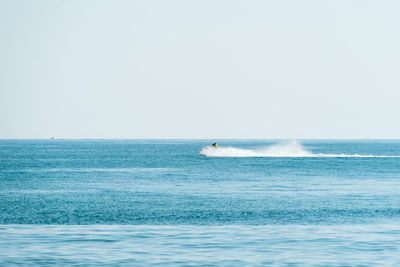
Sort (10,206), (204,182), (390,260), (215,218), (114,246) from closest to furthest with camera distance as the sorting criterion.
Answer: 1. (390,260)
2. (114,246)
3. (215,218)
4. (10,206)
5. (204,182)

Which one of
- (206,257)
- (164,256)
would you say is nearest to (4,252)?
(164,256)

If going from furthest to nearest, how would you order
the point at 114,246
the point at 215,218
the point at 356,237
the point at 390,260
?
1. the point at 215,218
2. the point at 356,237
3. the point at 114,246
4. the point at 390,260

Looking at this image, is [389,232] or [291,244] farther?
[389,232]

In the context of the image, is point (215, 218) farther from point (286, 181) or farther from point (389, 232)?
point (286, 181)

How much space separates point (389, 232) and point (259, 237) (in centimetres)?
674

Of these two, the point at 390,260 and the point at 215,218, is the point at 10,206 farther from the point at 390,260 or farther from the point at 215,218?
the point at 390,260

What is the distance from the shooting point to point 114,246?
28.0 meters

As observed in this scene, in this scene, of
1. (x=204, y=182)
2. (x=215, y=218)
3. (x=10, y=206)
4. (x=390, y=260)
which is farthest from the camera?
(x=204, y=182)

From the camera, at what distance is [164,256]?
25.9 meters

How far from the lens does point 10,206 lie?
156 feet

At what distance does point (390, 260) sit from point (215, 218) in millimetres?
15982

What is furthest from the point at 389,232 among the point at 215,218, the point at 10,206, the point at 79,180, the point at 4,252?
the point at 79,180

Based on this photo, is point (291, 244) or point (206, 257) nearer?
point (206, 257)

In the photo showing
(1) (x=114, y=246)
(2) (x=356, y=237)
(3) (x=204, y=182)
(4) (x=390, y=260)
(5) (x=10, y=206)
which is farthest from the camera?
(3) (x=204, y=182)
